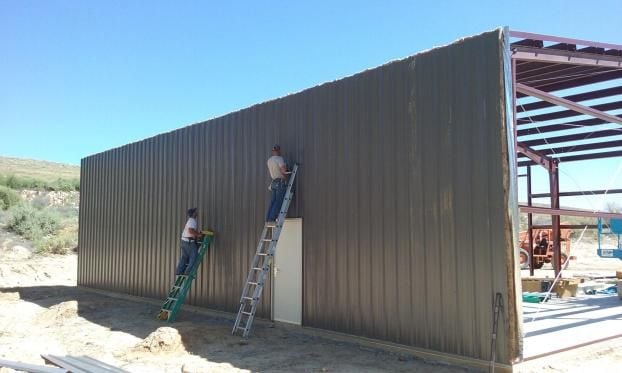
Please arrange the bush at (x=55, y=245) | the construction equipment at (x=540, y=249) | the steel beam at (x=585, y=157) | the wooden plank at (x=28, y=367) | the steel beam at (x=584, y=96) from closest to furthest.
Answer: the wooden plank at (x=28, y=367)
the steel beam at (x=584, y=96)
the steel beam at (x=585, y=157)
the construction equipment at (x=540, y=249)
the bush at (x=55, y=245)

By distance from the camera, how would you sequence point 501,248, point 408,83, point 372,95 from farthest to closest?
1. point 372,95
2. point 408,83
3. point 501,248

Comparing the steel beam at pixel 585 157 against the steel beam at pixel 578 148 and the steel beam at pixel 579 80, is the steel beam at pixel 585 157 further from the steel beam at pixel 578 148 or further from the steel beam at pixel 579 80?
the steel beam at pixel 579 80

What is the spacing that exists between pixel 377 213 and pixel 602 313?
214 inches

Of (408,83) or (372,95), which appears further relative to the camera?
(372,95)

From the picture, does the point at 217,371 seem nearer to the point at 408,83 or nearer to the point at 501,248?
the point at 501,248

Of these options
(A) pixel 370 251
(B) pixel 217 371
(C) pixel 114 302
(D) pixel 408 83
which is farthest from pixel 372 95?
(C) pixel 114 302

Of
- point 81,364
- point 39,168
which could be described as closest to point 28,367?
point 81,364

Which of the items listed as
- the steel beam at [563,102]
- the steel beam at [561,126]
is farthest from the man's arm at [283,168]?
the steel beam at [561,126]

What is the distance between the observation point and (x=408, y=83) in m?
8.06

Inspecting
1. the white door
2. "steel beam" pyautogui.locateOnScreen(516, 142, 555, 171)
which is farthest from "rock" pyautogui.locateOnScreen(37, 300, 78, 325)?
"steel beam" pyautogui.locateOnScreen(516, 142, 555, 171)

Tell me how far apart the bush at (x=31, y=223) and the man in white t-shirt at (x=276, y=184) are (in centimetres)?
2345

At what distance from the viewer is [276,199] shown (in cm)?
976

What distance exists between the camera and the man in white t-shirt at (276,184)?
9.68 m

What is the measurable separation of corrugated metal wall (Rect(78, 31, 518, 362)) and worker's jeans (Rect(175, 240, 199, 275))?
18.4 inches
